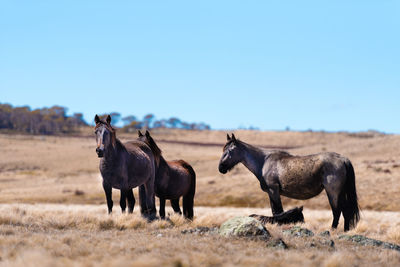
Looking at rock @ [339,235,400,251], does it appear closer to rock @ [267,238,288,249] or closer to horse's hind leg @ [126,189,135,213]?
rock @ [267,238,288,249]

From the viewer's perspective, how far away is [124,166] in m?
12.7

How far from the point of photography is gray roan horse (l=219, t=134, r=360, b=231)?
1280 centimetres

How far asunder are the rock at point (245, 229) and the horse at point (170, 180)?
12.0 ft

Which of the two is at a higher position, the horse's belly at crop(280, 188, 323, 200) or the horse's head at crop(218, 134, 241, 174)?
the horse's head at crop(218, 134, 241, 174)

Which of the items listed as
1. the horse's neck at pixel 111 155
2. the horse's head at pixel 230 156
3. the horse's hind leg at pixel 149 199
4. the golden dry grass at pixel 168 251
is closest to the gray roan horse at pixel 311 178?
the horse's head at pixel 230 156

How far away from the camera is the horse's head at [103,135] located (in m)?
12.0

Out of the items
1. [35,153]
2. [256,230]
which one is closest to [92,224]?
[256,230]

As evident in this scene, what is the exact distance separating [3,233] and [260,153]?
7.20 m

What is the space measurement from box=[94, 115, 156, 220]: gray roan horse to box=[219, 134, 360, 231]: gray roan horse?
9.77 feet

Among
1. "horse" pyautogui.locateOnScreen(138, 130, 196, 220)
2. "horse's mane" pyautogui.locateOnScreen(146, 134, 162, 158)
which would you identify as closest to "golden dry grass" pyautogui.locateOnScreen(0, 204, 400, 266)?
"horse" pyautogui.locateOnScreen(138, 130, 196, 220)

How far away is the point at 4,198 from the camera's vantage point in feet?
139

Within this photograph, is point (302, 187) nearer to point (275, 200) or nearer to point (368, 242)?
point (275, 200)

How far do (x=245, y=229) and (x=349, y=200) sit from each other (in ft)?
13.6

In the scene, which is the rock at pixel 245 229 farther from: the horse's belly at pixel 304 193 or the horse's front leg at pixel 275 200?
the horse's belly at pixel 304 193
